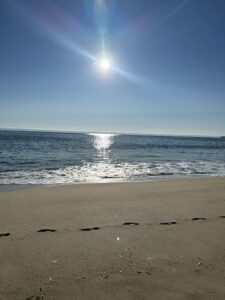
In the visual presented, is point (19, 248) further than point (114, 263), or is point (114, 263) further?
point (19, 248)

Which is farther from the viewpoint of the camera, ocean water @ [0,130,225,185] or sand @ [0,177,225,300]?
ocean water @ [0,130,225,185]

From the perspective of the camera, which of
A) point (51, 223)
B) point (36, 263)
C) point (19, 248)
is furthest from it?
point (51, 223)

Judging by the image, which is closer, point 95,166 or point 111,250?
point 111,250

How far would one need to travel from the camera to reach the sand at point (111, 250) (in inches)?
140

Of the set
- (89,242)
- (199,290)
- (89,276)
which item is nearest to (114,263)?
(89,276)

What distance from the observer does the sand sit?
3.57m

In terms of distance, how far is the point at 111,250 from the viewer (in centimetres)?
466

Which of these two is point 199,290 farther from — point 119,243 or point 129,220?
point 129,220

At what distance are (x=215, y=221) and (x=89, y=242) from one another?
2.97 meters

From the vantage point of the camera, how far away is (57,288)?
3549mm

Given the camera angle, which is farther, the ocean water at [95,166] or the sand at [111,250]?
the ocean water at [95,166]

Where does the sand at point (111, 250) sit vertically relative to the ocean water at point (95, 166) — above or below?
above

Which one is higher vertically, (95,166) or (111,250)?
(111,250)

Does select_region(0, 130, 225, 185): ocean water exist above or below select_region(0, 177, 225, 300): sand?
below
